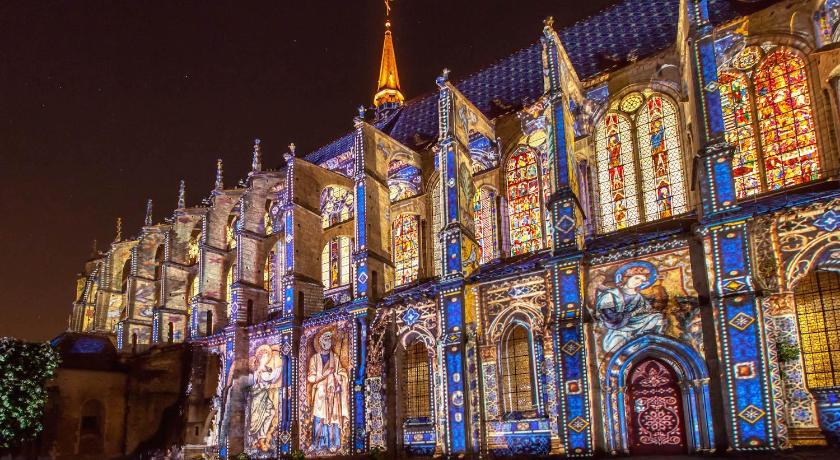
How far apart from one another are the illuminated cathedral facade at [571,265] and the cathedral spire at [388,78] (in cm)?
1851

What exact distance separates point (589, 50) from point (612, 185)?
22.7ft

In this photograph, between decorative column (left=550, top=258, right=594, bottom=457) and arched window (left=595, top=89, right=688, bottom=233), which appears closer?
decorative column (left=550, top=258, right=594, bottom=457)

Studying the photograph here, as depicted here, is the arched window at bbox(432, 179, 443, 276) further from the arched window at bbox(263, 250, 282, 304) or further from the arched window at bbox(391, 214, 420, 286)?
the arched window at bbox(263, 250, 282, 304)

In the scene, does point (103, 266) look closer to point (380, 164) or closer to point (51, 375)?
point (51, 375)

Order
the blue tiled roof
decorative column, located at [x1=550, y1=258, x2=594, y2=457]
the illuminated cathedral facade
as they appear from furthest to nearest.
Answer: the blue tiled roof < decorative column, located at [x1=550, y1=258, x2=594, y2=457] < the illuminated cathedral facade

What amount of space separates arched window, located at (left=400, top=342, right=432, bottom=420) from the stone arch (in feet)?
24.5

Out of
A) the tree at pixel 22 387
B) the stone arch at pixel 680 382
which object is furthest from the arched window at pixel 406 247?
the tree at pixel 22 387

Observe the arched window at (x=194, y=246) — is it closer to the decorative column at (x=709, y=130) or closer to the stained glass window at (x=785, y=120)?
the decorative column at (x=709, y=130)

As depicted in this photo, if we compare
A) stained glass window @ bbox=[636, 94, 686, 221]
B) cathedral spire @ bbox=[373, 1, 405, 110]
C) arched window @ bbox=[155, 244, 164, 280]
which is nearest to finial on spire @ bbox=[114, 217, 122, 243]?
arched window @ bbox=[155, 244, 164, 280]

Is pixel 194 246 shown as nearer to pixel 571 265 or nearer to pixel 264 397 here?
pixel 264 397

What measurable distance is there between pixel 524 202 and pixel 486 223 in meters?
1.76

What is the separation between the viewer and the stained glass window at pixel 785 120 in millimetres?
19812

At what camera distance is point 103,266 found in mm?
45656

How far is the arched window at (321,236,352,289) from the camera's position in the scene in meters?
32.5
